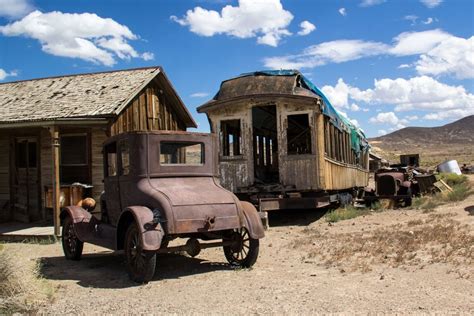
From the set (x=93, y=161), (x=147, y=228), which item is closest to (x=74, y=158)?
(x=93, y=161)

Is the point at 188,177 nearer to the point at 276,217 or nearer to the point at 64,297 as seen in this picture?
the point at 64,297

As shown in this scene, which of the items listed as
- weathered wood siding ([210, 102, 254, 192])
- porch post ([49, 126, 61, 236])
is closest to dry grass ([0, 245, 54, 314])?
→ porch post ([49, 126, 61, 236])

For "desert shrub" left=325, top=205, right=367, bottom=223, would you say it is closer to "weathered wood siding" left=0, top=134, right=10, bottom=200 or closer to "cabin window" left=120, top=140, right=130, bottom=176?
"cabin window" left=120, top=140, right=130, bottom=176

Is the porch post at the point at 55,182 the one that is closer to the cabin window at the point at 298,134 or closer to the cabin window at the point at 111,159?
the cabin window at the point at 111,159

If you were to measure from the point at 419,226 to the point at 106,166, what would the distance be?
680cm

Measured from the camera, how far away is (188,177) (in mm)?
7832

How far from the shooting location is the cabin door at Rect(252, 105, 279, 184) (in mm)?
14859

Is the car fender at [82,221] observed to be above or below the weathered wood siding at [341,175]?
below

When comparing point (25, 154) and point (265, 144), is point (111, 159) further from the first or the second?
point (265, 144)

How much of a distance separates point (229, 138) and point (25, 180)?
20.1 ft

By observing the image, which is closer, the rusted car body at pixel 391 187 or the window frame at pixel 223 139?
the window frame at pixel 223 139

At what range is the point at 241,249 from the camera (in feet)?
25.9

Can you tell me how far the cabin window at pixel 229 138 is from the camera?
1396cm

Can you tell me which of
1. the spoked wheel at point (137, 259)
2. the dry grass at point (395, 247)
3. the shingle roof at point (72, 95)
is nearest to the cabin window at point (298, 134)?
the shingle roof at point (72, 95)
